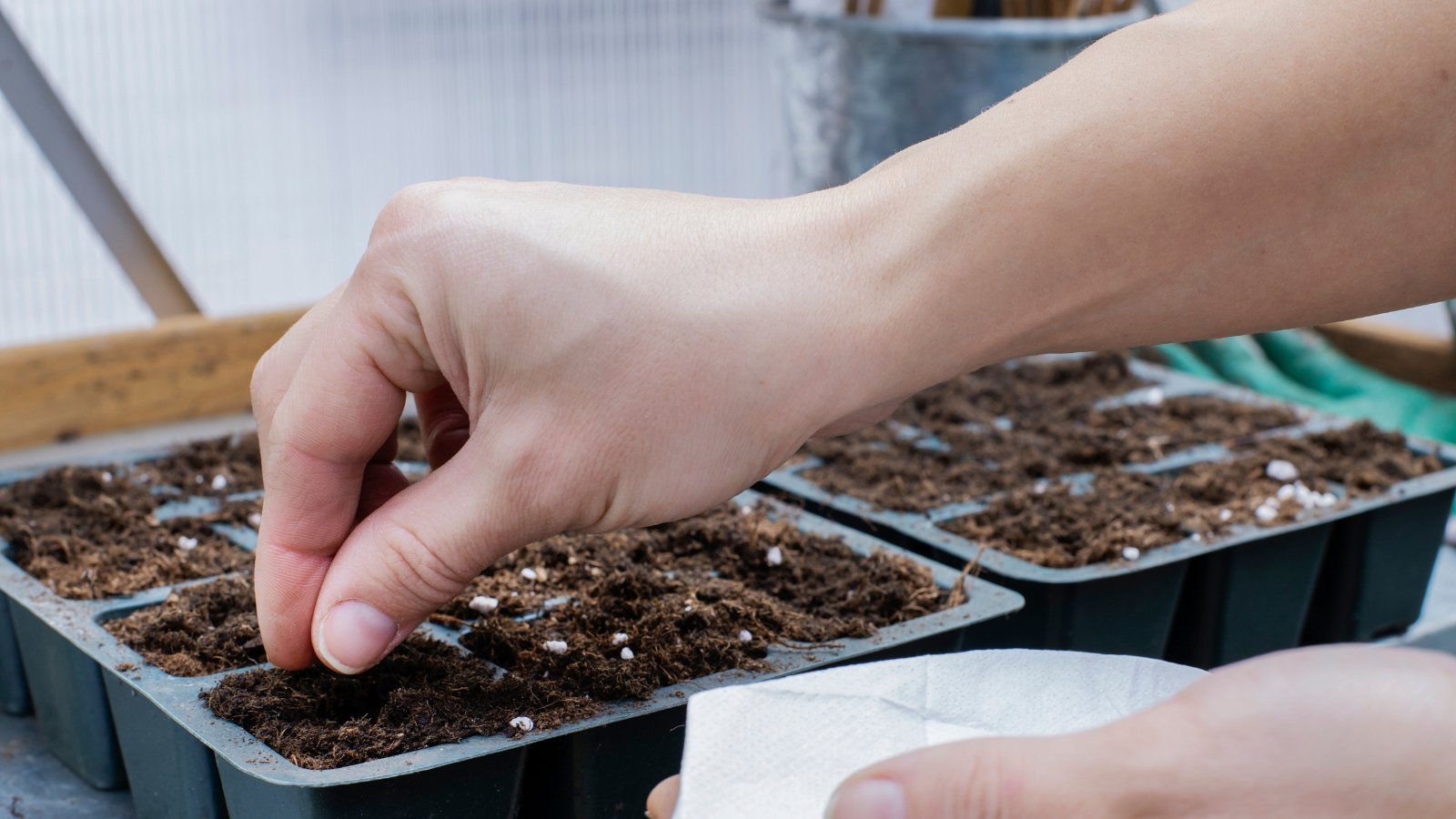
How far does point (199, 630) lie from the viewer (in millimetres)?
906

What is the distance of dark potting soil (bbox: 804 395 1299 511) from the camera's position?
4.13 ft

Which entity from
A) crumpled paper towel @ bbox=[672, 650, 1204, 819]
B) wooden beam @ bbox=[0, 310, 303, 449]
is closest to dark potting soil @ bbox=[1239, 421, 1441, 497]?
crumpled paper towel @ bbox=[672, 650, 1204, 819]

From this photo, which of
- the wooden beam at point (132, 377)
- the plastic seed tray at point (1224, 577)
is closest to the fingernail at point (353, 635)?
the plastic seed tray at point (1224, 577)

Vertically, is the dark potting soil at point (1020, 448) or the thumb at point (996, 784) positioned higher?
the thumb at point (996, 784)

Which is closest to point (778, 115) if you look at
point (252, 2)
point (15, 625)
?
point (252, 2)

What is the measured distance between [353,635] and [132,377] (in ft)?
3.38

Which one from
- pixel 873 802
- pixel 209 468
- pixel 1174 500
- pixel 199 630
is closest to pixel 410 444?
pixel 209 468

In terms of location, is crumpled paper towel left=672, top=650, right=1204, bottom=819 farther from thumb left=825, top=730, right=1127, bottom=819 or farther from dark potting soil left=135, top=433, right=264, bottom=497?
dark potting soil left=135, top=433, right=264, bottom=497

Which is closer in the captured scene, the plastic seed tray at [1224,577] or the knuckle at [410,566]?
the knuckle at [410,566]

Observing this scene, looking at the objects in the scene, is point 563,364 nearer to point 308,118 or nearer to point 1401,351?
point 308,118

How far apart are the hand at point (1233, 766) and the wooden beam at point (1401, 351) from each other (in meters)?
1.53

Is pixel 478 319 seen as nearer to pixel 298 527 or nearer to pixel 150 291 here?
pixel 298 527

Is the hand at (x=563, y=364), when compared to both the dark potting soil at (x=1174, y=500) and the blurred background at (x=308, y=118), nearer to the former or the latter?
the dark potting soil at (x=1174, y=500)

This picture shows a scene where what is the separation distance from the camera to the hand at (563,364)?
2.27 ft
